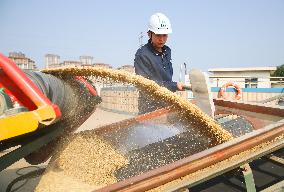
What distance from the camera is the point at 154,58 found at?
10.6ft

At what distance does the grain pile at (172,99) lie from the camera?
2.36 meters

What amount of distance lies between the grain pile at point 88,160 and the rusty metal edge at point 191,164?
100 centimetres

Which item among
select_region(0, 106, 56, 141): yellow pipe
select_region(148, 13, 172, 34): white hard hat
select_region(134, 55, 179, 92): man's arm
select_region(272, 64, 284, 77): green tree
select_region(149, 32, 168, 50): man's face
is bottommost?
select_region(0, 106, 56, 141): yellow pipe

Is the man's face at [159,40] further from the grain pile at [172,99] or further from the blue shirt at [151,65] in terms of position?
the grain pile at [172,99]

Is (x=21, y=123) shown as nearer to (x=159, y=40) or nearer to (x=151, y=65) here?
(x=151, y=65)

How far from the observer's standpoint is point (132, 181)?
5.27ft

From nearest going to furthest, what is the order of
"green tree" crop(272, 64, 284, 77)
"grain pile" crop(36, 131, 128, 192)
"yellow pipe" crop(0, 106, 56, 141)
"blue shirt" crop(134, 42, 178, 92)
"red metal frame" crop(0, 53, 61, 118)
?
"yellow pipe" crop(0, 106, 56, 141) → "red metal frame" crop(0, 53, 61, 118) → "grain pile" crop(36, 131, 128, 192) → "blue shirt" crop(134, 42, 178, 92) → "green tree" crop(272, 64, 284, 77)

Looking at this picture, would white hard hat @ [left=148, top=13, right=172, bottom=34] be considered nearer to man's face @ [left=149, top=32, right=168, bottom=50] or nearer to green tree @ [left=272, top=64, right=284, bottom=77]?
man's face @ [left=149, top=32, right=168, bottom=50]

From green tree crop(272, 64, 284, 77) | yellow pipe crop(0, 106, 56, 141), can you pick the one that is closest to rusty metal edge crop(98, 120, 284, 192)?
yellow pipe crop(0, 106, 56, 141)

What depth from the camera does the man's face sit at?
10.7 feet

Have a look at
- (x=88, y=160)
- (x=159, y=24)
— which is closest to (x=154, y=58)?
(x=159, y=24)

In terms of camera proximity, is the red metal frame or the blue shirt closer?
the red metal frame

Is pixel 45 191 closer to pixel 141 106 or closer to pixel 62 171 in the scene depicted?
pixel 62 171

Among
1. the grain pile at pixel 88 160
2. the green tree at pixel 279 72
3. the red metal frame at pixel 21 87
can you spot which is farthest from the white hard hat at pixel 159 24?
the green tree at pixel 279 72
